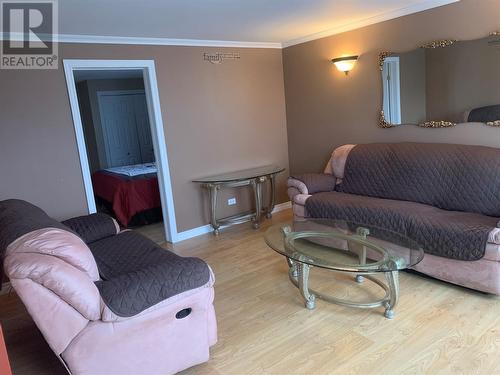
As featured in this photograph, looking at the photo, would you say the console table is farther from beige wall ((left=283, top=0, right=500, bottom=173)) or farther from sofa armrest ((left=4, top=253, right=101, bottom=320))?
sofa armrest ((left=4, top=253, right=101, bottom=320))

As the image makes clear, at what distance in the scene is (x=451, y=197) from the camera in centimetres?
328

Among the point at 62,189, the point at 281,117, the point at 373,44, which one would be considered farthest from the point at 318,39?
the point at 62,189

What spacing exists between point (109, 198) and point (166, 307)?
364 cm

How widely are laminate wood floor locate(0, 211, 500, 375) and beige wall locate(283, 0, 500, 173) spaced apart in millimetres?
1542

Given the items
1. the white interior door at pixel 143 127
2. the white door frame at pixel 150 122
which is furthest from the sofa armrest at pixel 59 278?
the white interior door at pixel 143 127

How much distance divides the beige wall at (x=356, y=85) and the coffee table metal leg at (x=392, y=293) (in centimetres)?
175

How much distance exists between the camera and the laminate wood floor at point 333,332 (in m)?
2.15

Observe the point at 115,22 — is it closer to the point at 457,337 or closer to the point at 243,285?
the point at 243,285

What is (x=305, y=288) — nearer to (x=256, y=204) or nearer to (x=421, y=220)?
(x=421, y=220)

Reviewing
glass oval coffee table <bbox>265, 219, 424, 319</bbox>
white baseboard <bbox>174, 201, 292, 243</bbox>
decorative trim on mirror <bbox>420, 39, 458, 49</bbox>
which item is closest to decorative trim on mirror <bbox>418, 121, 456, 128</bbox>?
decorative trim on mirror <bbox>420, 39, 458, 49</bbox>

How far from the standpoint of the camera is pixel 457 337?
90.8 inches

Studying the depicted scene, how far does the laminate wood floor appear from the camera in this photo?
2.15 m

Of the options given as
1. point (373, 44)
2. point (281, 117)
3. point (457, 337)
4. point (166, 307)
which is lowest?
point (457, 337)

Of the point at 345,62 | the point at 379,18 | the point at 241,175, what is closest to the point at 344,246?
the point at 241,175
